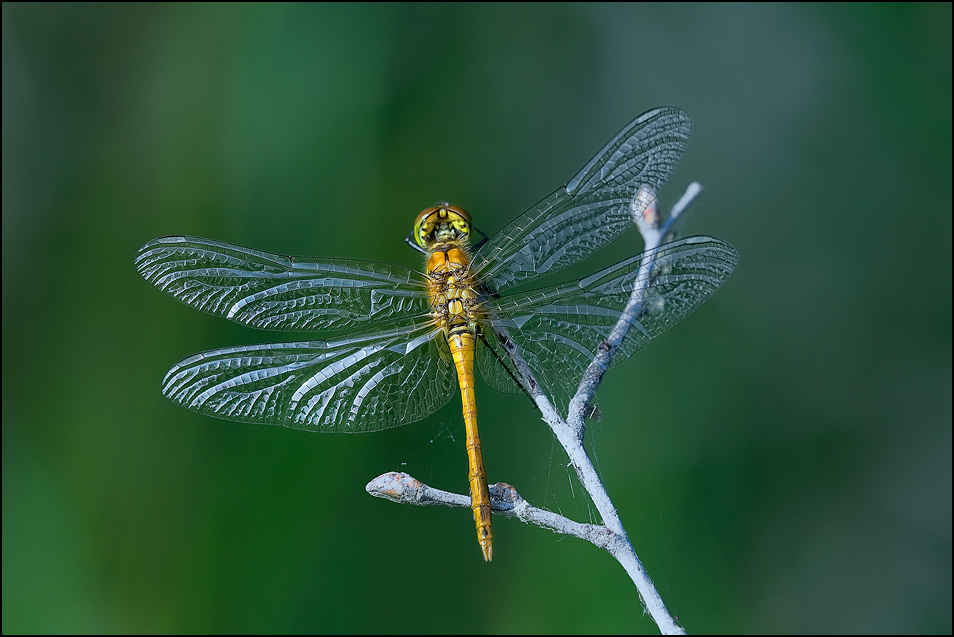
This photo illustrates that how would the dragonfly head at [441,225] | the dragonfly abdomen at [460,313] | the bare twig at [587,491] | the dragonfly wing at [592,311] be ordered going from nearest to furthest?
1. the bare twig at [587,491]
2. the dragonfly wing at [592,311]
3. the dragonfly abdomen at [460,313]
4. the dragonfly head at [441,225]

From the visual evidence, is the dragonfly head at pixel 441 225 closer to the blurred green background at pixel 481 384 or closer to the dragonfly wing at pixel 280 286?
the dragonfly wing at pixel 280 286

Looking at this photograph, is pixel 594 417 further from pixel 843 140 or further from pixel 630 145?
pixel 843 140

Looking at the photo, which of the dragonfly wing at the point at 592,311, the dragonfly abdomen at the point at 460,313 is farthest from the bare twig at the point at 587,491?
the dragonfly abdomen at the point at 460,313

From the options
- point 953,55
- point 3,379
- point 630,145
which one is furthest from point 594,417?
point 953,55

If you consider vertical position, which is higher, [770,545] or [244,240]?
[244,240]

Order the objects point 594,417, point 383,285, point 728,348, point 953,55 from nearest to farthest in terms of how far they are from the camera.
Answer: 1. point 594,417
2. point 383,285
3. point 728,348
4. point 953,55

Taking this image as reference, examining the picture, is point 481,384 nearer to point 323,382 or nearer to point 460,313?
point 460,313

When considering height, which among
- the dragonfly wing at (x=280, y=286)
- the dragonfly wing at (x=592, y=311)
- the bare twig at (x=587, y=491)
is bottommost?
the bare twig at (x=587, y=491)
